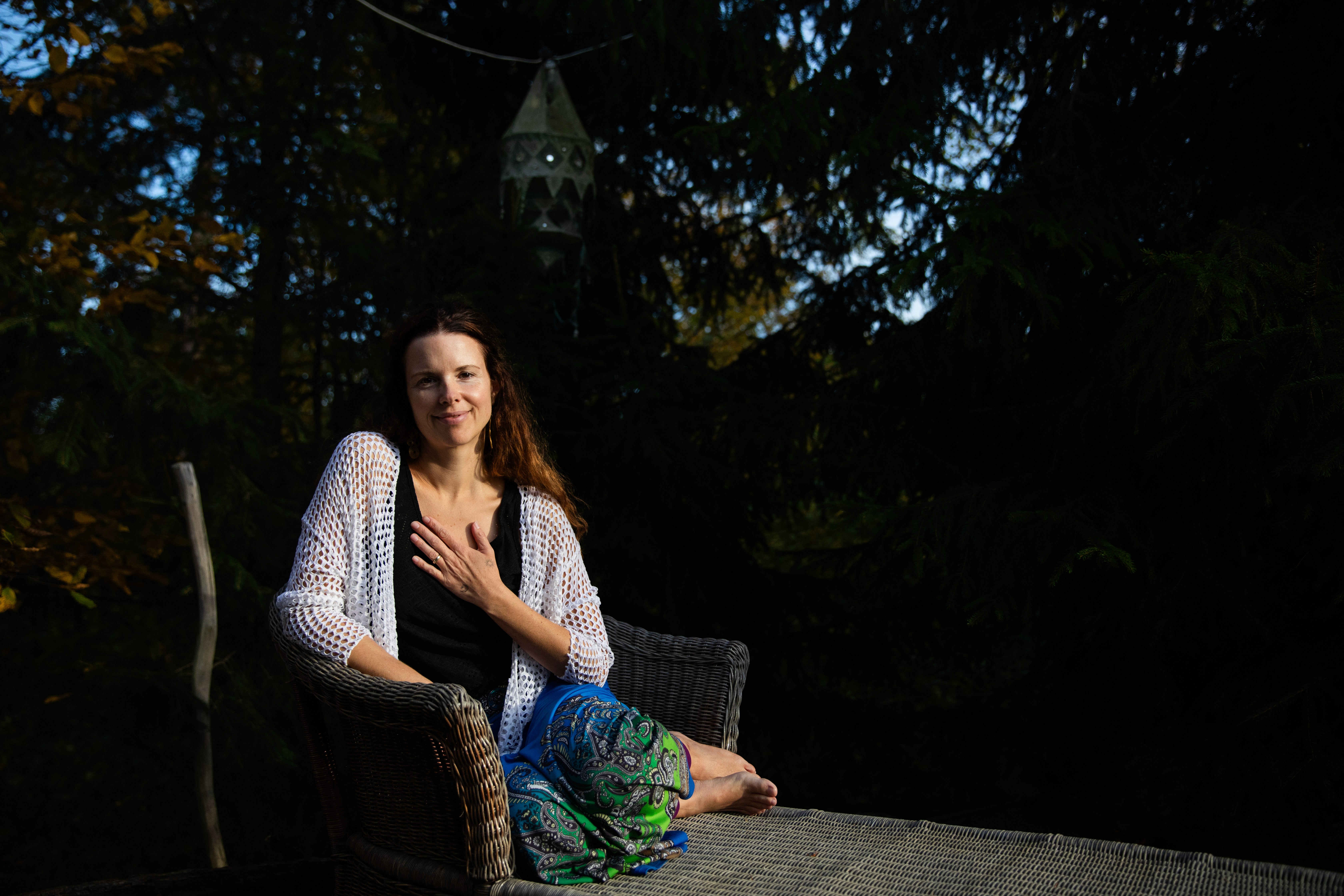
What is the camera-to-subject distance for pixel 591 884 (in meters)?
1.74

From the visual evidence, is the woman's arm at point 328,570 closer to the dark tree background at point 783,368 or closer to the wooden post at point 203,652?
the wooden post at point 203,652

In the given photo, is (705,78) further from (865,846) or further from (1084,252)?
(865,846)

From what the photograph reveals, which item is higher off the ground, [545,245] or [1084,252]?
[545,245]

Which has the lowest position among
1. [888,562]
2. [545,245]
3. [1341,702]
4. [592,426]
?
[1341,702]

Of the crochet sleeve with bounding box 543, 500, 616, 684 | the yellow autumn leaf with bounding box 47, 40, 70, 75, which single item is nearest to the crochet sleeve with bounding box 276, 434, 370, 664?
the crochet sleeve with bounding box 543, 500, 616, 684

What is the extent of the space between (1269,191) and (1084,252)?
71 centimetres

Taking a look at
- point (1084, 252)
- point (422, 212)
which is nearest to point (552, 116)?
point (422, 212)

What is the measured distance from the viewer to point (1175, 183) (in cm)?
301

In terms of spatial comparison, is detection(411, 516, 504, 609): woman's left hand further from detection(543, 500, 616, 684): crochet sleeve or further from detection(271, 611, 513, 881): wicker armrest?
detection(271, 611, 513, 881): wicker armrest

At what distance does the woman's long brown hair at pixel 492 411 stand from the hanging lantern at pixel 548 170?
131cm

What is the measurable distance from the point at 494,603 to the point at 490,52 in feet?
11.3

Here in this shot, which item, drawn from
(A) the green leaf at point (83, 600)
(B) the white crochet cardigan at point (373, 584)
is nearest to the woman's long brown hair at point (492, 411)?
(B) the white crochet cardigan at point (373, 584)

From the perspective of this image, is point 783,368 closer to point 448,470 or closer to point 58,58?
point 448,470

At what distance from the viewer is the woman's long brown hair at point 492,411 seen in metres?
2.25
